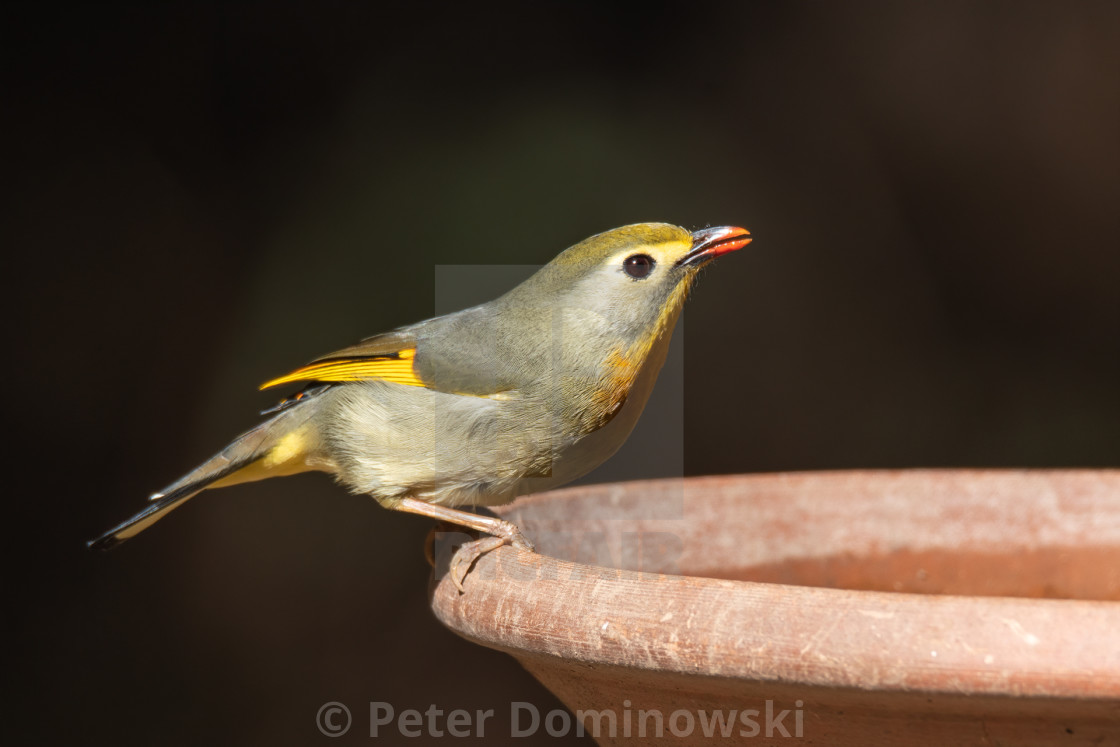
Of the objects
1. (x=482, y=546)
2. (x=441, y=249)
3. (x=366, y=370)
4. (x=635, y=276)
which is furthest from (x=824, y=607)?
(x=441, y=249)

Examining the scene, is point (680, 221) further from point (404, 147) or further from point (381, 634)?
point (381, 634)

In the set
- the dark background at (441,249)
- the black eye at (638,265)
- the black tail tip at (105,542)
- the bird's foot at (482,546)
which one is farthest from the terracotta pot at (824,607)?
the dark background at (441,249)

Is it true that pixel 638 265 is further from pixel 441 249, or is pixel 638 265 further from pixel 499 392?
pixel 441 249

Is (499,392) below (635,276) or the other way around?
below

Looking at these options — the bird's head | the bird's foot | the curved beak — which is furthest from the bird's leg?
the curved beak

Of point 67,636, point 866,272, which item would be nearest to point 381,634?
point 67,636
